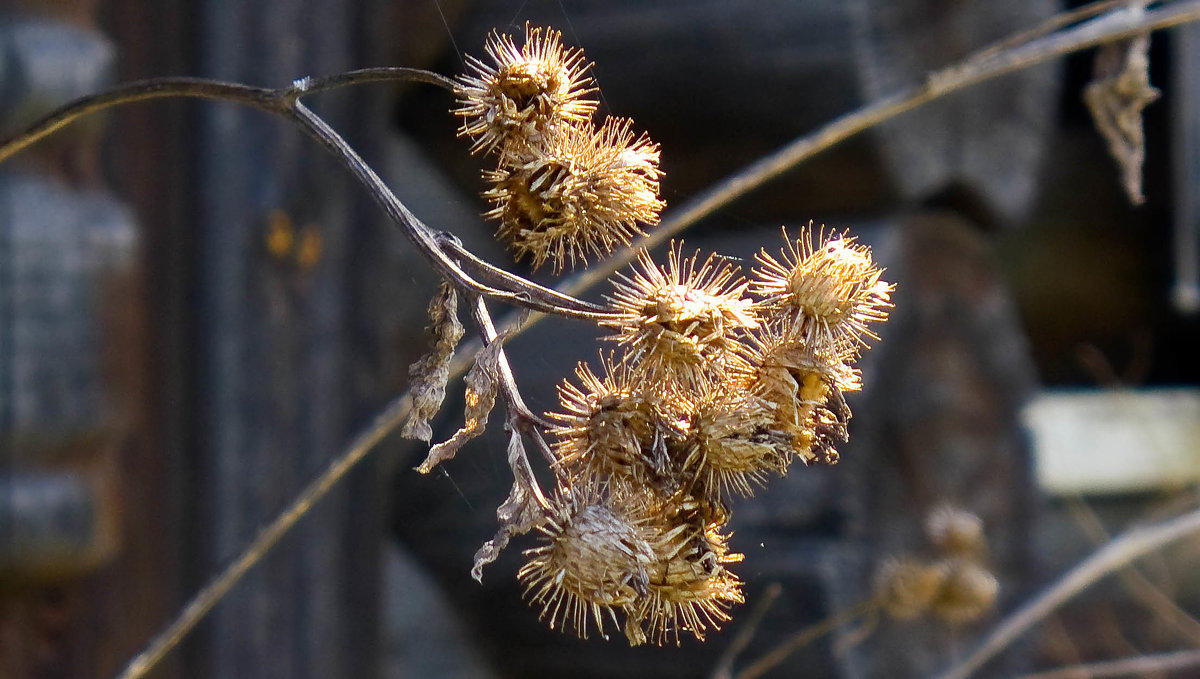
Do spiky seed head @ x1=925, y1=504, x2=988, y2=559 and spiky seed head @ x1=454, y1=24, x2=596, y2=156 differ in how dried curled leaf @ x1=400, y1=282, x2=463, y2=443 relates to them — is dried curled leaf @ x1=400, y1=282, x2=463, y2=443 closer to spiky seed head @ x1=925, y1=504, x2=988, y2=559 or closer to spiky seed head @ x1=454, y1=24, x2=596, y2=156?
spiky seed head @ x1=454, y1=24, x2=596, y2=156

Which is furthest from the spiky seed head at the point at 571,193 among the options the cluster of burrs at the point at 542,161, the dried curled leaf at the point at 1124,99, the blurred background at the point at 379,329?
the blurred background at the point at 379,329

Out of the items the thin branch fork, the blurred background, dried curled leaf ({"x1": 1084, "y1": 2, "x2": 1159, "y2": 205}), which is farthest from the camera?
the blurred background

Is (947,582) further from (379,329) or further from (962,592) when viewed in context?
(379,329)

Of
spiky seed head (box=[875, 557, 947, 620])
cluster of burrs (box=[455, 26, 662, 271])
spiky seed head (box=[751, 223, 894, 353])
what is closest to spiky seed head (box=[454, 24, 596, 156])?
cluster of burrs (box=[455, 26, 662, 271])

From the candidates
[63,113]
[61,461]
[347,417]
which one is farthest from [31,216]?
[63,113]

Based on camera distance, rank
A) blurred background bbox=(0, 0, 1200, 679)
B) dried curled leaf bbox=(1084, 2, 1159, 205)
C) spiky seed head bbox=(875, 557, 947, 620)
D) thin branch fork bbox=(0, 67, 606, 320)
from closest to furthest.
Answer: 1. thin branch fork bbox=(0, 67, 606, 320)
2. dried curled leaf bbox=(1084, 2, 1159, 205)
3. blurred background bbox=(0, 0, 1200, 679)
4. spiky seed head bbox=(875, 557, 947, 620)

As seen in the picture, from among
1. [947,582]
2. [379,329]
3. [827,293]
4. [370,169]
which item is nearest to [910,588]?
[947,582]

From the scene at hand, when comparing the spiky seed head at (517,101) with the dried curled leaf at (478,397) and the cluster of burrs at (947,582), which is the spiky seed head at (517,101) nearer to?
the dried curled leaf at (478,397)
